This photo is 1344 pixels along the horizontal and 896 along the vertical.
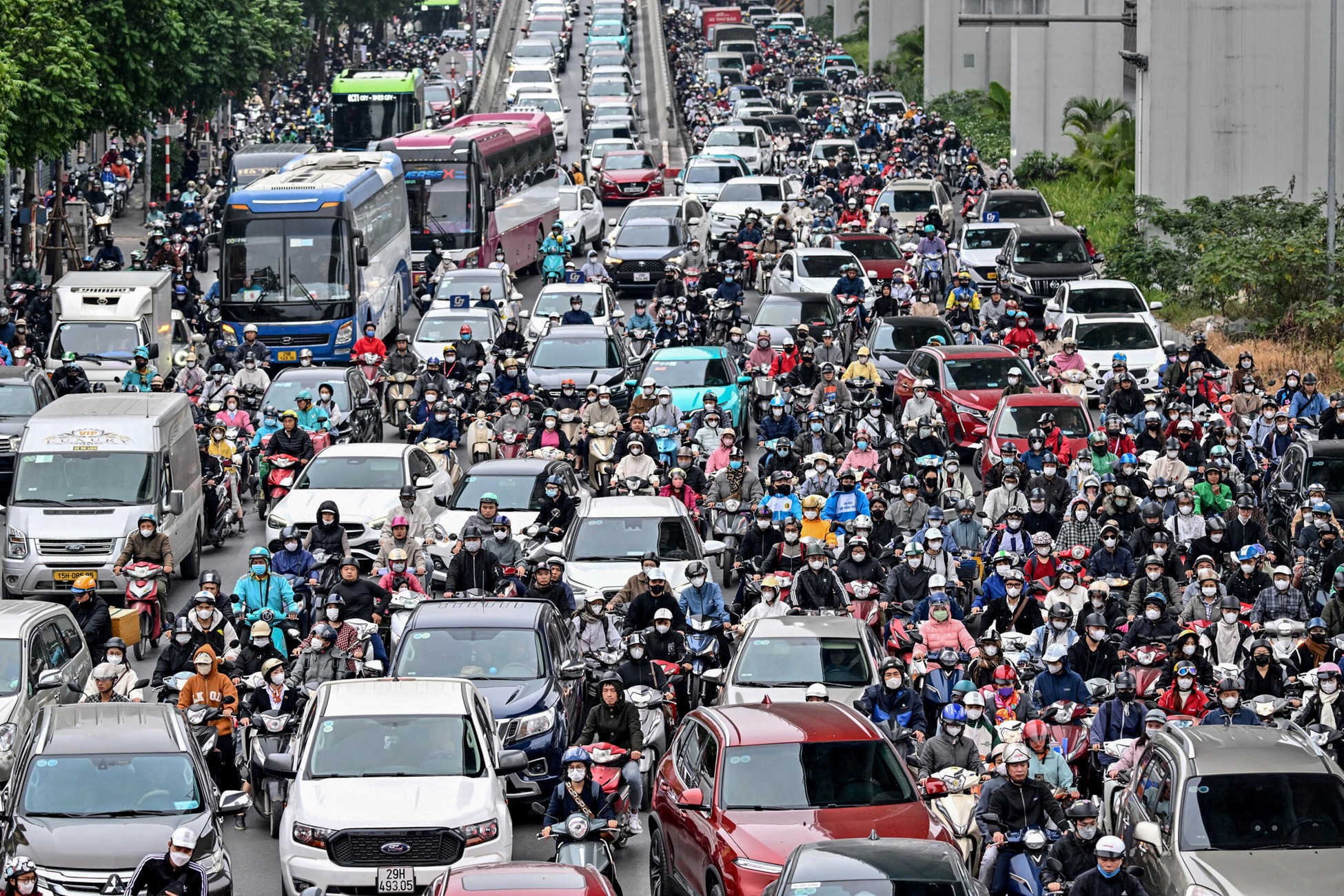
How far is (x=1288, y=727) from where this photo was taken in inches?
634

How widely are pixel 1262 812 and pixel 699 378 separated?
18.1 m

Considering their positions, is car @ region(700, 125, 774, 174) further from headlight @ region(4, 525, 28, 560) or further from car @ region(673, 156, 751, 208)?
headlight @ region(4, 525, 28, 560)

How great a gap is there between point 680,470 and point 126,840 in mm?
11162

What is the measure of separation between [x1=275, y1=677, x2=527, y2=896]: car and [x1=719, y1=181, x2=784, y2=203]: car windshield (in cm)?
3440

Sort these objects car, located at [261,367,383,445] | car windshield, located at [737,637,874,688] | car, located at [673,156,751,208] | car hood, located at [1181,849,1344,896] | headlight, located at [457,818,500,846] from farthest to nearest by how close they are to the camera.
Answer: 1. car, located at [673,156,751,208]
2. car, located at [261,367,383,445]
3. car windshield, located at [737,637,874,688]
4. headlight, located at [457,818,500,846]
5. car hood, located at [1181,849,1344,896]

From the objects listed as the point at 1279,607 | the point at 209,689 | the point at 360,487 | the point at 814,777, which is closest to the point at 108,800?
the point at 209,689

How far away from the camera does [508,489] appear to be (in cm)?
2555

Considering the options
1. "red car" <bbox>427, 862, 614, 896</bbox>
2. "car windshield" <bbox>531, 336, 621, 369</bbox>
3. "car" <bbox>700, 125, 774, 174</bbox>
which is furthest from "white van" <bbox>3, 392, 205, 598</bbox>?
"car" <bbox>700, 125, 774, 174</bbox>

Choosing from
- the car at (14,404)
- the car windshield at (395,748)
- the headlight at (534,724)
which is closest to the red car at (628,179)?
the car at (14,404)

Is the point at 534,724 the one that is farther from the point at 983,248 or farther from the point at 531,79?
the point at 531,79

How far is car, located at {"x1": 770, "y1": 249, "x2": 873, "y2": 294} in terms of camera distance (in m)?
40.2

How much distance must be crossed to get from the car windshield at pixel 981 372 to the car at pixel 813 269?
307 inches

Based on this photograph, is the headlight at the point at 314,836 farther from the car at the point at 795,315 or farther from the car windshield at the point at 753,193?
the car windshield at the point at 753,193

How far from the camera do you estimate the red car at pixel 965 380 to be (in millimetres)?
31203
